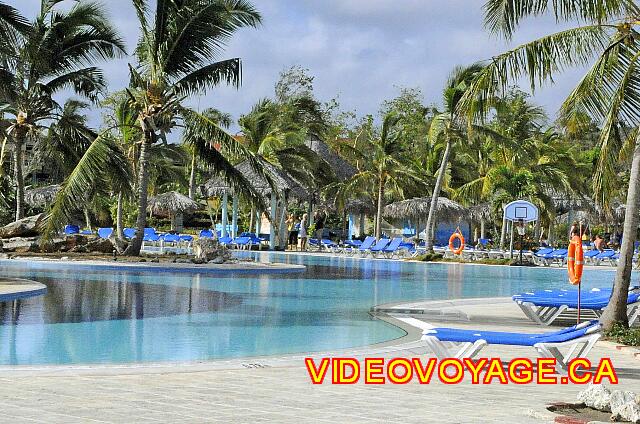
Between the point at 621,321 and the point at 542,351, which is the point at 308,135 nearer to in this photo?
the point at 621,321

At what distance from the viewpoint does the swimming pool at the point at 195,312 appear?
948 centimetres

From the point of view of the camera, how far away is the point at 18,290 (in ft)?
46.8

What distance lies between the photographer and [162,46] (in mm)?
22859

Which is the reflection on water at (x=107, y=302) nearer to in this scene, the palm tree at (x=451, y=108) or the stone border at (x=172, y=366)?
the stone border at (x=172, y=366)

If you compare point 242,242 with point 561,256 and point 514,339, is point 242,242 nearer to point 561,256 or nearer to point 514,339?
point 561,256

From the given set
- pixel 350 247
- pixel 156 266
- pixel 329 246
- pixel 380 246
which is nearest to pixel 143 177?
pixel 156 266

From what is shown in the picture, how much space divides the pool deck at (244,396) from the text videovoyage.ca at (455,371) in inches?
6.2

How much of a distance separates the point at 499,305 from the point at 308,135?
3255 cm

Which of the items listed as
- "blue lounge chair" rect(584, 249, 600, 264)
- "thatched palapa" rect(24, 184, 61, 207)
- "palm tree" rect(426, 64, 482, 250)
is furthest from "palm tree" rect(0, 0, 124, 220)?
"blue lounge chair" rect(584, 249, 600, 264)

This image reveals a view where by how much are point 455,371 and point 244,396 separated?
6.32ft

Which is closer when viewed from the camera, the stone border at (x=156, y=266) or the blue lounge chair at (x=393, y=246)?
the stone border at (x=156, y=266)

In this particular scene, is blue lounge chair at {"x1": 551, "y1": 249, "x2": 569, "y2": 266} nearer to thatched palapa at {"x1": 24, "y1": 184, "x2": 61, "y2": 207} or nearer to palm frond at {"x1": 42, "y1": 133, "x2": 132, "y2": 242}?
palm frond at {"x1": 42, "y1": 133, "x2": 132, "y2": 242}

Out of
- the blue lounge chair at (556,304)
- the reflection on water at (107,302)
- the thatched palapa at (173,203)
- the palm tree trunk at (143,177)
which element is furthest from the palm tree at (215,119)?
the blue lounge chair at (556,304)

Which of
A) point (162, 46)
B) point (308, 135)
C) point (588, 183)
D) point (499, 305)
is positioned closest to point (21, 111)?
point (162, 46)
